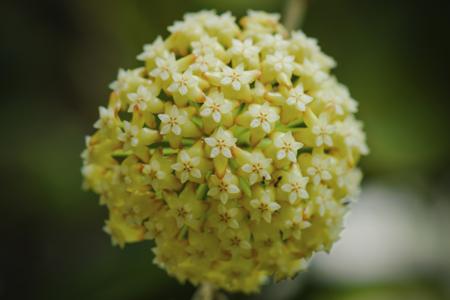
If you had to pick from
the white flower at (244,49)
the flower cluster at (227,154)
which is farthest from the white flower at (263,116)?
the white flower at (244,49)

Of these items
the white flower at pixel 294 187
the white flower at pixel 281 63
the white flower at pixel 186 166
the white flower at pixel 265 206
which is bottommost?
the white flower at pixel 265 206

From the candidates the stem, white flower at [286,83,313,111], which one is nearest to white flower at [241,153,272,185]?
white flower at [286,83,313,111]

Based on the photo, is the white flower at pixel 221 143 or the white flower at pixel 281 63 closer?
the white flower at pixel 221 143

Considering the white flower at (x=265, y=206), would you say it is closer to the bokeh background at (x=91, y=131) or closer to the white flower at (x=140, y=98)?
the white flower at (x=140, y=98)

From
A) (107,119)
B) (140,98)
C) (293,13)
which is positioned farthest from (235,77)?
(293,13)

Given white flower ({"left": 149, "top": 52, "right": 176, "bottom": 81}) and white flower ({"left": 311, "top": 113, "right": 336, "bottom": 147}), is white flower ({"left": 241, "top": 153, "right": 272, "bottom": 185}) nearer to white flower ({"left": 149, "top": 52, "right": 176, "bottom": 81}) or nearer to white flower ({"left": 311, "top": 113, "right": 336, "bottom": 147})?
white flower ({"left": 311, "top": 113, "right": 336, "bottom": 147})

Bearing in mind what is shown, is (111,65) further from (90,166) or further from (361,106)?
(90,166)

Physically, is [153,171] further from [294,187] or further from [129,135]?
[294,187]
